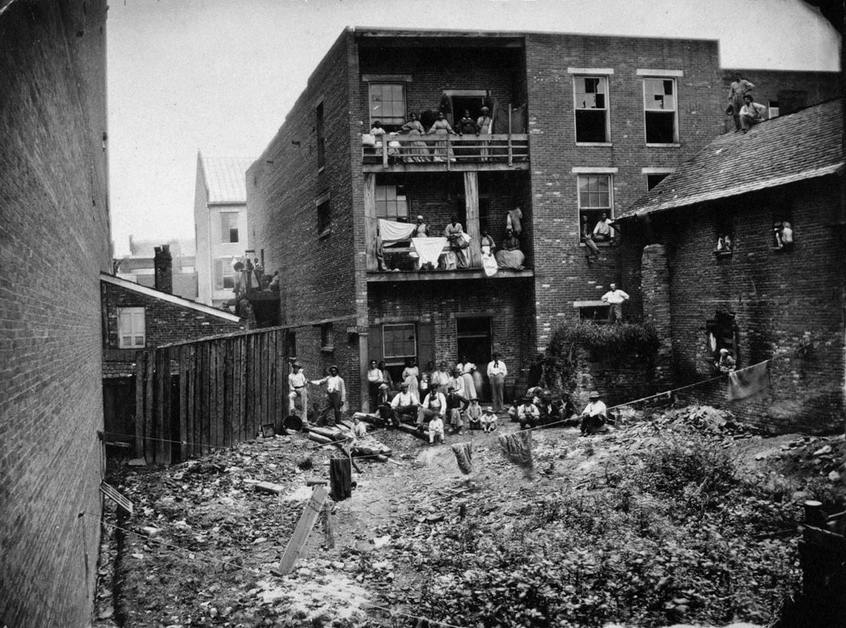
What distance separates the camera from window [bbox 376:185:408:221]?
781 inches

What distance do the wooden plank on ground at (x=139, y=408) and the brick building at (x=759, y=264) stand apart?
41.6ft

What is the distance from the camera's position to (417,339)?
65.5 ft

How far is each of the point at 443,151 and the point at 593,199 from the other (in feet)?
15.6

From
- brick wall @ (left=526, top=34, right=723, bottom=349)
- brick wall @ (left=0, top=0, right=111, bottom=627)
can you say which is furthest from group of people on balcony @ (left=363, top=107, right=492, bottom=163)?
brick wall @ (left=0, top=0, right=111, bottom=627)

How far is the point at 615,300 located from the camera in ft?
61.9

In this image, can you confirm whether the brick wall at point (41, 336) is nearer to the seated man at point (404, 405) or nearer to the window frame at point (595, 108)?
the seated man at point (404, 405)

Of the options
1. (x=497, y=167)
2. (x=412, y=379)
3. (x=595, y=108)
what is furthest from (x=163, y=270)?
(x=595, y=108)

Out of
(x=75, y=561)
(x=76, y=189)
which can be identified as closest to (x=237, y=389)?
(x=76, y=189)

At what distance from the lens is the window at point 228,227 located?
136 feet

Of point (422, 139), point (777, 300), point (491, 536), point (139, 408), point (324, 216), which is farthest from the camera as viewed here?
point (324, 216)

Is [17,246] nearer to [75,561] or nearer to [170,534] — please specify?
[75,561]

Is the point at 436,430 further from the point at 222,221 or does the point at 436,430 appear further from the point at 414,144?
the point at 222,221

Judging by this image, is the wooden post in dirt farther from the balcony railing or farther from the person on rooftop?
the person on rooftop

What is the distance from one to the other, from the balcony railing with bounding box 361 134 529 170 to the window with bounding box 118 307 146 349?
26.4 feet
